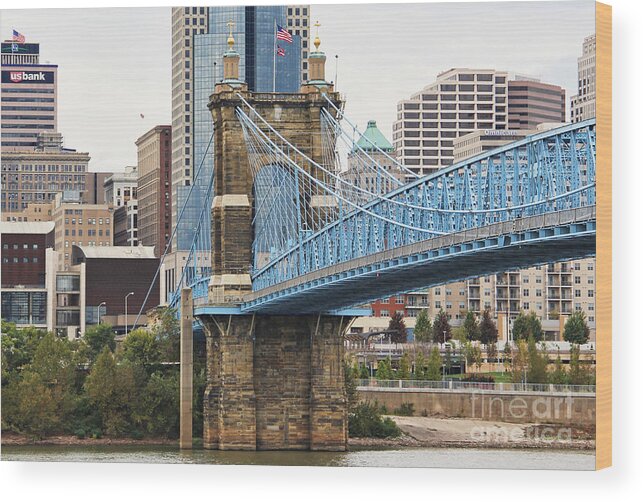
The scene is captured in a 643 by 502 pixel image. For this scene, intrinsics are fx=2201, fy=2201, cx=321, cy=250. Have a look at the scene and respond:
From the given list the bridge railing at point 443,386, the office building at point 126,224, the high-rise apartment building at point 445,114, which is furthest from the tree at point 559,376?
the office building at point 126,224

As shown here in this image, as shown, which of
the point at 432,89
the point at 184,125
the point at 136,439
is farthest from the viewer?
the point at 184,125

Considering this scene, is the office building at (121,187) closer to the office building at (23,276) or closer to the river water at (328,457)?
the office building at (23,276)

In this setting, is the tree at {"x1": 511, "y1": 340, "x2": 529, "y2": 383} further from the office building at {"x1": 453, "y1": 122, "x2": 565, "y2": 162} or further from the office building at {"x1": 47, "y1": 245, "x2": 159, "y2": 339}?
the office building at {"x1": 47, "y1": 245, "x2": 159, "y2": 339}

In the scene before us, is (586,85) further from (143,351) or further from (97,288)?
(97,288)

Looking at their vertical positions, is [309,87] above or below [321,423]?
above

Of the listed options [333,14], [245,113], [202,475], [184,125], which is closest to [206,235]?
[245,113]

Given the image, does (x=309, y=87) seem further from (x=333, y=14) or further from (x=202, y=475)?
(x=202, y=475)

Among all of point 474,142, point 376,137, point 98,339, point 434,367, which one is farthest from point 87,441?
A: point 474,142
